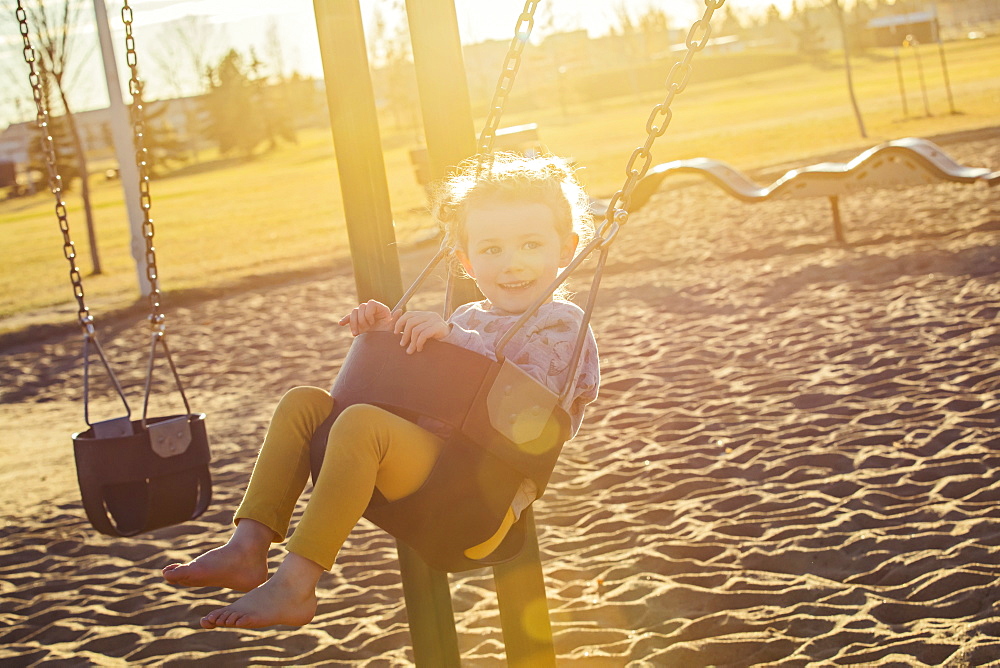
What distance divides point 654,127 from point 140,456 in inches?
65.7

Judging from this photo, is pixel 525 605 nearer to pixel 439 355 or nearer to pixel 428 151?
pixel 439 355

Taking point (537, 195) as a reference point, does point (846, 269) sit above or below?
below

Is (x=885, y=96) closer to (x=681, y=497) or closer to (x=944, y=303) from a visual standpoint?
(x=944, y=303)

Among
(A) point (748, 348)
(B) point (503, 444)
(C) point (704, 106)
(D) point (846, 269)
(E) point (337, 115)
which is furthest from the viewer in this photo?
(C) point (704, 106)

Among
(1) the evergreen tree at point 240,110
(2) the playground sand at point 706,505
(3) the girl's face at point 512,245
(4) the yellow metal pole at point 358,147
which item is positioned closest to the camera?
(3) the girl's face at point 512,245

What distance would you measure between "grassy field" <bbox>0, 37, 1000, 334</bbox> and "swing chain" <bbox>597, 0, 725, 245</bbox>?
214 inches

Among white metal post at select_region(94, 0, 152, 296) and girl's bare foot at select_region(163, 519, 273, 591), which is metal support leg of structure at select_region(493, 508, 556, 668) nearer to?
girl's bare foot at select_region(163, 519, 273, 591)

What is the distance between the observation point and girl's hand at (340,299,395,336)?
231cm

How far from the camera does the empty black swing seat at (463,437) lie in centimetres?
208

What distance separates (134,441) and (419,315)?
1087mm

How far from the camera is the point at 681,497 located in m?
4.61

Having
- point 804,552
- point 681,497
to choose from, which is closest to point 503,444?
point 804,552

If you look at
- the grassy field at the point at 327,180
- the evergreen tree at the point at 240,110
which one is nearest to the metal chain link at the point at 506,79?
the grassy field at the point at 327,180

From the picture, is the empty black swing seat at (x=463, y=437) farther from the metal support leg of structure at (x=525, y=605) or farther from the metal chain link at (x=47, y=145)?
the metal chain link at (x=47, y=145)
